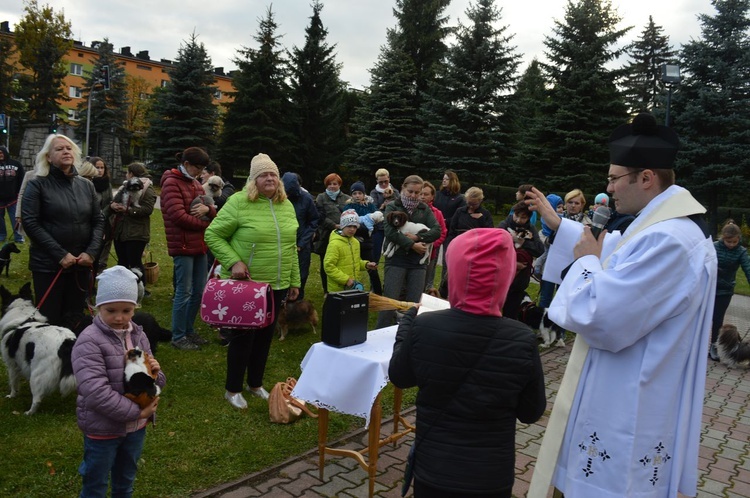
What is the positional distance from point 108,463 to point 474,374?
1.97m

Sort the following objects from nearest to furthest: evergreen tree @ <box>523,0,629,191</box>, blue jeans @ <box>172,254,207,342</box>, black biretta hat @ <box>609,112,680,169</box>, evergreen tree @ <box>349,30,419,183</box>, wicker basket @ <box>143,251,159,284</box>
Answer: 1. black biretta hat @ <box>609,112,680,169</box>
2. blue jeans @ <box>172,254,207,342</box>
3. wicker basket @ <box>143,251,159,284</box>
4. evergreen tree @ <box>523,0,629,191</box>
5. evergreen tree @ <box>349,30,419,183</box>

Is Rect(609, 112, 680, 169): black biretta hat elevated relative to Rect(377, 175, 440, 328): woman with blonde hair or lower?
elevated

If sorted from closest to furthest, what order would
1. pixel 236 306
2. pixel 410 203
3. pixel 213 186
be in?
1. pixel 236 306
2. pixel 410 203
3. pixel 213 186

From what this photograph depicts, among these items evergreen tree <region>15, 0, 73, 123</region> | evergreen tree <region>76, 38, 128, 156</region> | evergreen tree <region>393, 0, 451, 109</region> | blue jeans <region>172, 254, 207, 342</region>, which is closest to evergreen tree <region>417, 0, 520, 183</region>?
evergreen tree <region>393, 0, 451, 109</region>

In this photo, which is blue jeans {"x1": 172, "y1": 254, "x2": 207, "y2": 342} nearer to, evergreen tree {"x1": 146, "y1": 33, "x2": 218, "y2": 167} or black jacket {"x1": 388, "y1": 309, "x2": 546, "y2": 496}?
black jacket {"x1": 388, "y1": 309, "x2": 546, "y2": 496}

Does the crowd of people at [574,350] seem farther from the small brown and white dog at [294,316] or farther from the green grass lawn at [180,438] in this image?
the small brown and white dog at [294,316]

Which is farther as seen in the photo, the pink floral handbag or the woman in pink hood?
the pink floral handbag

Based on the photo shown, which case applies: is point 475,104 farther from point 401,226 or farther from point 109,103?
point 109,103

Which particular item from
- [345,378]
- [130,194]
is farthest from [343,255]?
[345,378]

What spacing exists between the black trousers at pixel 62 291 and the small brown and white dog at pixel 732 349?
8246 millimetres

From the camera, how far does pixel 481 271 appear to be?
2256 mm

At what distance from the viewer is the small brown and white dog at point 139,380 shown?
9.31 ft

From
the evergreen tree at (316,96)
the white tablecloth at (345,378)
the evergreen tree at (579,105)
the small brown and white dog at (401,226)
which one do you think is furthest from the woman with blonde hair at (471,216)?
the evergreen tree at (316,96)

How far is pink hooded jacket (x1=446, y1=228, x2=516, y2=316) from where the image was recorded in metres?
2.26
